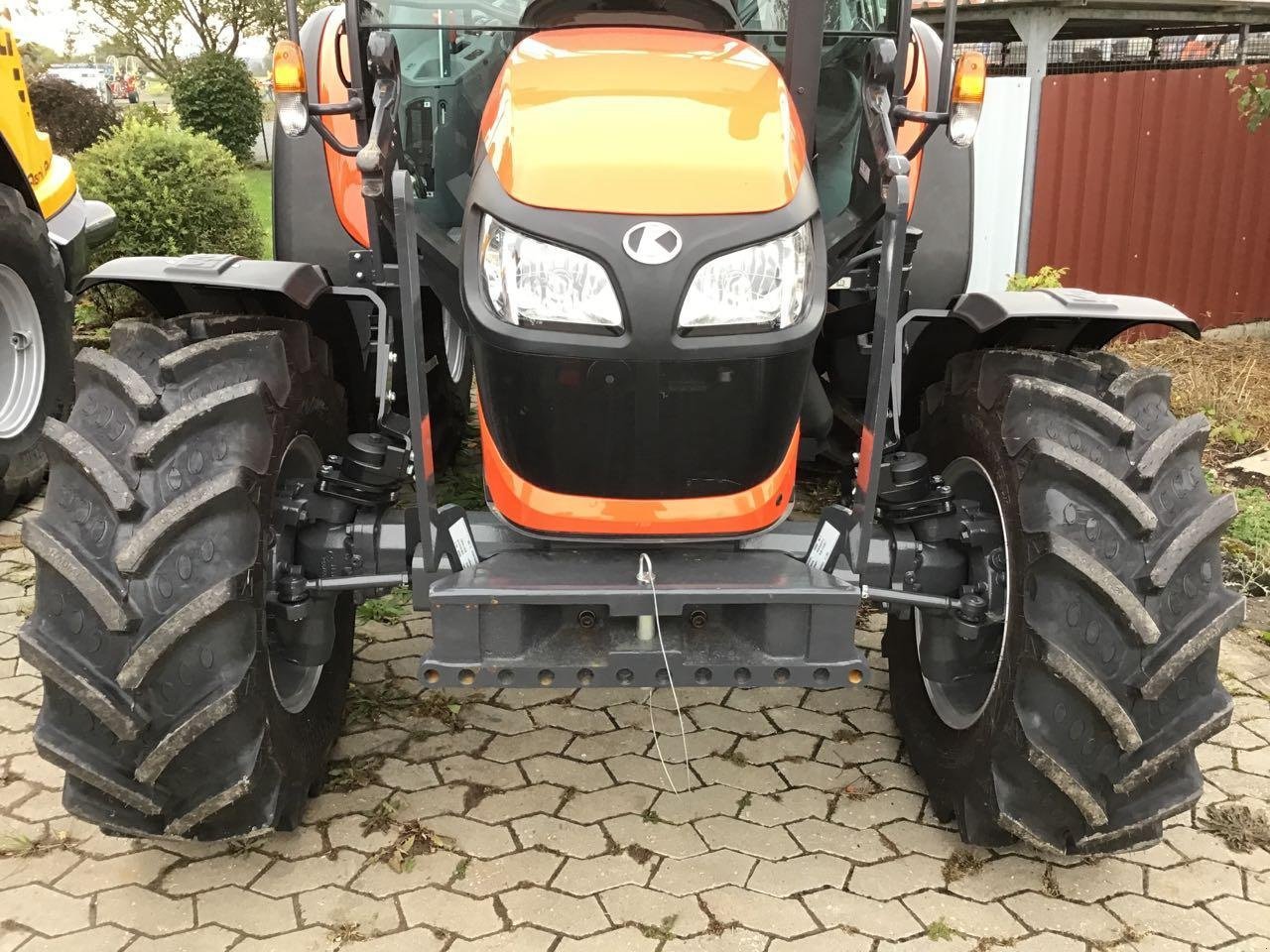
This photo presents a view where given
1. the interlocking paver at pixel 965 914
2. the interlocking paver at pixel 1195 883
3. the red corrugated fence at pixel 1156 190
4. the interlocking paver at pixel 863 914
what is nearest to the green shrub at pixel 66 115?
the red corrugated fence at pixel 1156 190

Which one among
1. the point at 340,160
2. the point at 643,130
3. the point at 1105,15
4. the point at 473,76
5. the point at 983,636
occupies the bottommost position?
the point at 983,636

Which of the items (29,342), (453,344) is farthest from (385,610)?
(29,342)

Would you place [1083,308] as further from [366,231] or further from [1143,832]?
[366,231]

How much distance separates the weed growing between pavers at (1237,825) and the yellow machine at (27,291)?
15.4 ft

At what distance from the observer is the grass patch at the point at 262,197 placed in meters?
10.7

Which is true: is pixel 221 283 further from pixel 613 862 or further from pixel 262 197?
pixel 262 197

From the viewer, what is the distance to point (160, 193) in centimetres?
884

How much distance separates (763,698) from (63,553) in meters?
2.20

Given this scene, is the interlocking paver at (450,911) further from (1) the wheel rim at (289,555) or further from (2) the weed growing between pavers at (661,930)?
(1) the wheel rim at (289,555)

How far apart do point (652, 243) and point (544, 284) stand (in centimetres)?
24

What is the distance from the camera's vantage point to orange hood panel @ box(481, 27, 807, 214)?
7.59 feet

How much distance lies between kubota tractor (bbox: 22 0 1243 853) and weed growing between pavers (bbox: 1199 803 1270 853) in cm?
64

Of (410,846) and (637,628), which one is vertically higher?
(637,628)

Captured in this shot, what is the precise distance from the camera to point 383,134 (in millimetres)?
2713
